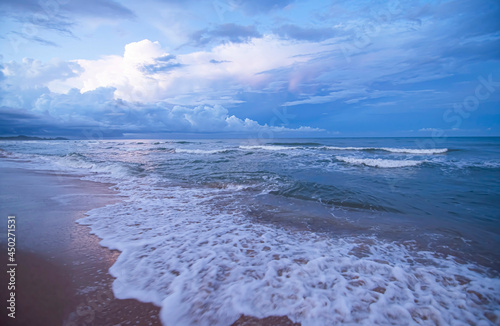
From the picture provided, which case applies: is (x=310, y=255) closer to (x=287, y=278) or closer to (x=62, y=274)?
(x=287, y=278)

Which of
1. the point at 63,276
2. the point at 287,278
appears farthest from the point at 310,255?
the point at 63,276

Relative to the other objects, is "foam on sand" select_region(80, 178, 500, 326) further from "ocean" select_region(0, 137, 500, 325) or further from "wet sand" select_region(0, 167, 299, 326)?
"wet sand" select_region(0, 167, 299, 326)

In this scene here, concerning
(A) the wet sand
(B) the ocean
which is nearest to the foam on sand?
(B) the ocean

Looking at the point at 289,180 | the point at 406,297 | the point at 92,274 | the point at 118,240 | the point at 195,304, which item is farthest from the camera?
the point at 289,180

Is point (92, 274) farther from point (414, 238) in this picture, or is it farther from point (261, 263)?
point (414, 238)

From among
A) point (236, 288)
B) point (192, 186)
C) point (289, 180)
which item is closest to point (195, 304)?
point (236, 288)

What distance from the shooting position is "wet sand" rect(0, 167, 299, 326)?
221 cm

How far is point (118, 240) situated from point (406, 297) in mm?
4442

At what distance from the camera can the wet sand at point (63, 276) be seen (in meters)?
2.21

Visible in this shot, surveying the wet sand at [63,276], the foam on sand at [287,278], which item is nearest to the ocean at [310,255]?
the foam on sand at [287,278]

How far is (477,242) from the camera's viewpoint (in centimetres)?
426

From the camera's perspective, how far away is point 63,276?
2807mm

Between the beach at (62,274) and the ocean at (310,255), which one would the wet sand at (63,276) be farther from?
the ocean at (310,255)

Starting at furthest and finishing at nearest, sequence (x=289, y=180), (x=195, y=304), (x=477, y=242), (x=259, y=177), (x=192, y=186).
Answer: (x=259, y=177) < (x=289, y=180) < (x=192, y=186) < (x=477, y=242) < (x=195, y=304)
